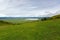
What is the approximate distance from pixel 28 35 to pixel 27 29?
10.3ft

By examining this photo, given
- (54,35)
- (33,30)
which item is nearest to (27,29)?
(33,30)

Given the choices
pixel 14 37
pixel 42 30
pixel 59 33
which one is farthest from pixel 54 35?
pixel 14 37

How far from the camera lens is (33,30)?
26.9 metres

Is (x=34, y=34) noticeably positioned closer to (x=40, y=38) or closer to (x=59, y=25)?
(x=40, y=38)

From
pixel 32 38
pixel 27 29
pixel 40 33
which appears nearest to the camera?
pixel 32 38

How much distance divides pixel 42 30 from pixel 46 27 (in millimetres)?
1597

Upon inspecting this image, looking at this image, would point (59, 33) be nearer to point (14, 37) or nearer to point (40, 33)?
point (40, 33)

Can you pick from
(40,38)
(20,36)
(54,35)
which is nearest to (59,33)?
(54,35)

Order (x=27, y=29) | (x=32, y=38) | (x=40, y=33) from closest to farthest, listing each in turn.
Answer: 1. (x=32, y=38)
2. (x=40, y=33)
3. (x=27, y=29)

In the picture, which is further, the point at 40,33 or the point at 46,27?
the point at 46,27

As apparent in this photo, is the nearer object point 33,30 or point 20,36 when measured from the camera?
point 20,36

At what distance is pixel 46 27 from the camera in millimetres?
28078

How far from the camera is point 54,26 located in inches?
1106

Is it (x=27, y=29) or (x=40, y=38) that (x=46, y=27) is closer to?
(x=27, y=29)
